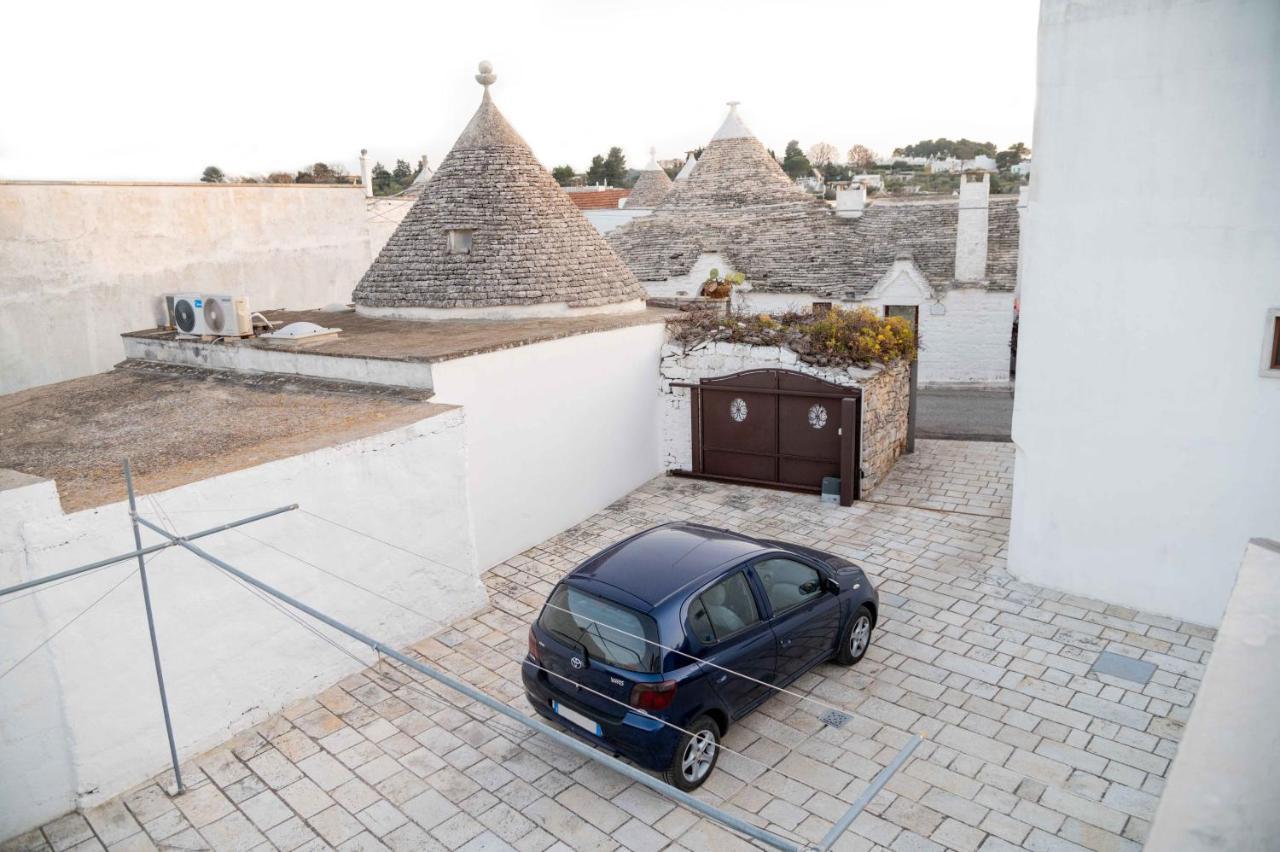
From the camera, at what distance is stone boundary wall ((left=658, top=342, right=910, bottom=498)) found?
12.5m

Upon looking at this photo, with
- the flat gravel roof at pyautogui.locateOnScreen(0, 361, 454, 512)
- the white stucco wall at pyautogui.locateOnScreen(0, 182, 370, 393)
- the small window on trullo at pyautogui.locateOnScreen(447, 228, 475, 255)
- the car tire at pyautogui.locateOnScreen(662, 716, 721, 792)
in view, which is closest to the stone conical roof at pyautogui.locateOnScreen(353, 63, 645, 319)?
the small window on trullo at pyautogui.locateOnScreen(447, 228, 475, 255)

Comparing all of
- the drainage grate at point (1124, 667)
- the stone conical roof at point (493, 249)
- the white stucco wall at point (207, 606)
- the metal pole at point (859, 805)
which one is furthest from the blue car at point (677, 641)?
the stone conical roof at point (493, 249)

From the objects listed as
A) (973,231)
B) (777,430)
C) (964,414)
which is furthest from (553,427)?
(973,231)

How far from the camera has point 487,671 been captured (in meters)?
8.27

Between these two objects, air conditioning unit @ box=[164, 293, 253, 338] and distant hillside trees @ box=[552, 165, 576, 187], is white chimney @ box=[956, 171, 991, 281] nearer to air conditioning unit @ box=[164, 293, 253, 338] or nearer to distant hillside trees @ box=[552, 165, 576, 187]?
air conditioning unit @ box=[164, 293, 253, 338]

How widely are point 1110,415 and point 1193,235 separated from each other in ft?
6.37

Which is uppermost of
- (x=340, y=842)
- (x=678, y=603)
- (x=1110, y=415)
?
(x=1110, y=415)

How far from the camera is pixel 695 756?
6363mm

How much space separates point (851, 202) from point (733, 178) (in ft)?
14.6

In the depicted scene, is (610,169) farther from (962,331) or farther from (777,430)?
(777,430)

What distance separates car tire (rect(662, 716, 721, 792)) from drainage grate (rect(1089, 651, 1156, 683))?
400 cm

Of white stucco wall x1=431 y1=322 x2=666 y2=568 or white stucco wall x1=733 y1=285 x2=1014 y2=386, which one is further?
white stucco wall x1=733 y1=285 x2=1014 y2=386

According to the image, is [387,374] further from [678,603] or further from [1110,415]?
[1110,415]

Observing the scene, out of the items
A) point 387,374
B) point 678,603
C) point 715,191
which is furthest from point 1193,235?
point 715,191
